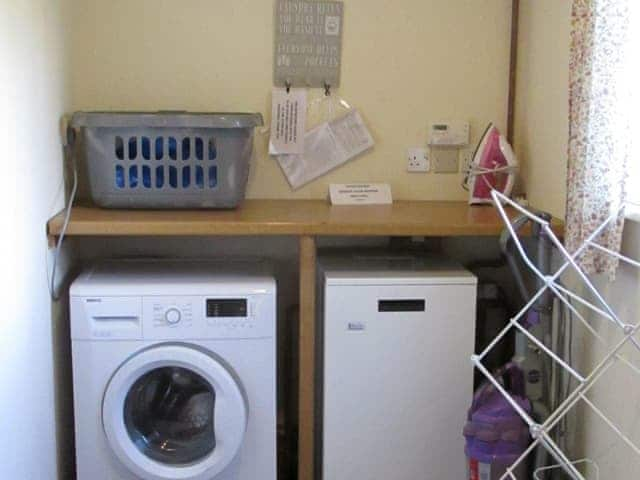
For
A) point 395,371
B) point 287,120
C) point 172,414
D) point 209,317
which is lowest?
point 172,414

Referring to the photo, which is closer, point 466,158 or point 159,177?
point 159,177

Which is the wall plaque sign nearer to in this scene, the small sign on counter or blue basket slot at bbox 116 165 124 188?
the small sign on counter

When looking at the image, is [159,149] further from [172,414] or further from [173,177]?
[172,414]

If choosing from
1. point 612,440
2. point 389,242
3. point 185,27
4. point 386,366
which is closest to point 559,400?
point 612,440

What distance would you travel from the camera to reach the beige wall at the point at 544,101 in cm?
244

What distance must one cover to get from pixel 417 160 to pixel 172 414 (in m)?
1.23

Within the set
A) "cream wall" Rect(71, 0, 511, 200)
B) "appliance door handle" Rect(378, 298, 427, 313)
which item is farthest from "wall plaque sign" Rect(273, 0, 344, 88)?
"appliance door handle" Rect(378, 298, 427, 313)

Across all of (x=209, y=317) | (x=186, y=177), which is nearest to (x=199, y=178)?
(x=186, y=177)

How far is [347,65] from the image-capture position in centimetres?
282

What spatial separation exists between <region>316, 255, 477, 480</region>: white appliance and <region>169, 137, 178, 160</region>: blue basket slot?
1.96ft

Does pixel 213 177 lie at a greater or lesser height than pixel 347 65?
lesser

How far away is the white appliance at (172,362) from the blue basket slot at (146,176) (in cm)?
30

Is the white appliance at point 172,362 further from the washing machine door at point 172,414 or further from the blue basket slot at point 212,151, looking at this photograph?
the blue basket slot at point 212,151

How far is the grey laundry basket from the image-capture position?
2.46 m
